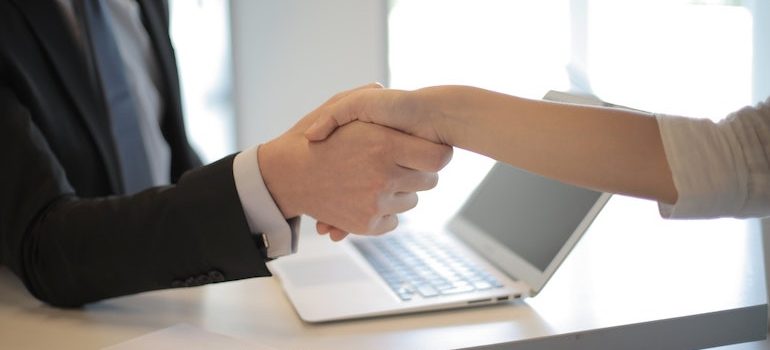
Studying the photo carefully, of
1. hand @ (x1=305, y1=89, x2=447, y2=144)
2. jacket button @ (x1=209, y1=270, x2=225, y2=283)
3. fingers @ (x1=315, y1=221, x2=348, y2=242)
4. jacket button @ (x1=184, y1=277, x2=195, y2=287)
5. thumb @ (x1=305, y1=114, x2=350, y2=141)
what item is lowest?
jacket button @ (x1=184, y1=277, x2=195, y2=287)

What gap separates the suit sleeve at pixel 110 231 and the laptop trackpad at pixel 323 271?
0.09 metres

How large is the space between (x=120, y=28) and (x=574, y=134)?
0.90 meters

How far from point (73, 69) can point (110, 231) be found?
293 mm

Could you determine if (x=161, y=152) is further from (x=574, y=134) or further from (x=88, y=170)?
(x=574, y=134)

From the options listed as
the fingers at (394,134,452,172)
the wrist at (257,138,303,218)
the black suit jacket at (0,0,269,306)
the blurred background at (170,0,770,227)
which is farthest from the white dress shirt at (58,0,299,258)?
the blurred background at (170,0,770,227)

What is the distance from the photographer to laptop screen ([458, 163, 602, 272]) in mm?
906

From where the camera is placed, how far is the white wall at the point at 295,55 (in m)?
3.06

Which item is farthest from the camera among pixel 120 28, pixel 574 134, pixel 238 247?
pixel 120 28

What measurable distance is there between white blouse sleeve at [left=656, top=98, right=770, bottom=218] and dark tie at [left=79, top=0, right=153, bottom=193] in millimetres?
757

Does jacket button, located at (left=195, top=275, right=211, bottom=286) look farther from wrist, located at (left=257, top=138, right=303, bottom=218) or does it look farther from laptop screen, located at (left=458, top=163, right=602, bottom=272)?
laptop screen, located at (left=458, top=163, right=602, bottom=272)

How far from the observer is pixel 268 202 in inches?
34.9

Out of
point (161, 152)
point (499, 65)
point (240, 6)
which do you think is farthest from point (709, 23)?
point (161, 152)

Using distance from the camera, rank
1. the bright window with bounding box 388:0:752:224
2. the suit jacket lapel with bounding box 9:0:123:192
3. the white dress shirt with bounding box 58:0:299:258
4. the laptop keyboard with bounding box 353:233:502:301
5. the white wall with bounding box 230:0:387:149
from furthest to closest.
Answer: the white wall with bounding box 230:0:387:149, the bright window with bounding box 388:0:752:224, the white dress shirt with bounding box 58:0:299:258, the suit jacket lapel with bounding box 9:0:123:192, the laptop keyboard with bounding box 353:233:502:301

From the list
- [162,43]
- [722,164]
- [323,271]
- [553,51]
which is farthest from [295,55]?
[722,164]
